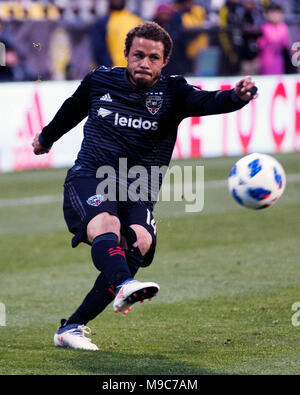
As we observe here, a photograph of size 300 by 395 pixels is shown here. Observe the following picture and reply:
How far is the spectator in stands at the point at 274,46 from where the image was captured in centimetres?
2031

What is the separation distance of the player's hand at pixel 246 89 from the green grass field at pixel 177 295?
156 centimetres

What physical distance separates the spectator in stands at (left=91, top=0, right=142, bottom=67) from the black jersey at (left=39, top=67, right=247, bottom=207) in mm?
11294

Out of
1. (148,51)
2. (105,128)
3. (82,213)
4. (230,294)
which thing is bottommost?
(230,294)

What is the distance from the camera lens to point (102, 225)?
18.8ft

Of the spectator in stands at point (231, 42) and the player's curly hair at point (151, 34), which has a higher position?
the spectator in stands at point (231, 42)

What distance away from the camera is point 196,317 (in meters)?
7.08

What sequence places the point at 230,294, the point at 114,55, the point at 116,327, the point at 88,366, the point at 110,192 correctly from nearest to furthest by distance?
the point at 88,366 < the point at 110,192 < the point at 116,327 < the point at 230,294 < the point at 114,55

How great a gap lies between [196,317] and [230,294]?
85 centimetres

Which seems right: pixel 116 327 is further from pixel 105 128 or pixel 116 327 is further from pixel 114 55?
pixel 114 55

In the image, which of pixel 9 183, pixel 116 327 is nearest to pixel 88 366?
pixel 116 327

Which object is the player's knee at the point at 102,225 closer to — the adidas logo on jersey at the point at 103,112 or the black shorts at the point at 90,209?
the black shorts at the point at 90,209

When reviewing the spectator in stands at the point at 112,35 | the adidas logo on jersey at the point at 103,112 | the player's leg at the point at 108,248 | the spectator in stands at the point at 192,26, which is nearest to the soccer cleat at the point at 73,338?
the player's leg at the point at 108,248

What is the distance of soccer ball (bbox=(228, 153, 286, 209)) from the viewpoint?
19.9ft

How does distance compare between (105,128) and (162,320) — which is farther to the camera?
(162,320)
